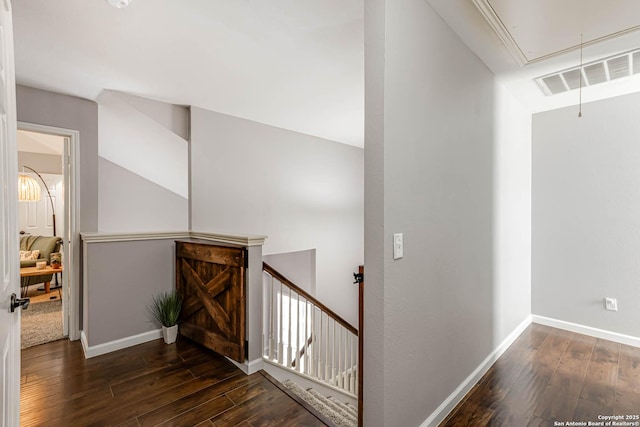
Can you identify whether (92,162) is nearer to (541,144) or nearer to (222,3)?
(222,3)

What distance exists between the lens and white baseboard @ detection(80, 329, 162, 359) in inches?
104

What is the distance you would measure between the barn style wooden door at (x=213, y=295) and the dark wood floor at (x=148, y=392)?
171 millimetres

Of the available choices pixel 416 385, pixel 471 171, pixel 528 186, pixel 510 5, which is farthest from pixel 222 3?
pixel 528 186

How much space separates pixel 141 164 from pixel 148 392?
3.41 metres

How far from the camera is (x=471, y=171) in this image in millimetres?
2137

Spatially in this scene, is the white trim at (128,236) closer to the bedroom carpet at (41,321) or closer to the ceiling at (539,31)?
the bedroom carpet at (41,321)

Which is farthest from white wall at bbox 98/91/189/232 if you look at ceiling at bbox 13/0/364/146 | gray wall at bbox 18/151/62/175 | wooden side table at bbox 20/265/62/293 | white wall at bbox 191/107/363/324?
gray wall at bbox 18/151/62/175

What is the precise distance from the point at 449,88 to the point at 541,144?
2.14 metres

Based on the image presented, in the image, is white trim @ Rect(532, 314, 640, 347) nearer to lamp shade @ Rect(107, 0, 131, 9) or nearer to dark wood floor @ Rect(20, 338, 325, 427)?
dark wood floor @ Rect(20, 338, 325, 427)

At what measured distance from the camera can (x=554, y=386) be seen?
215 centimetres

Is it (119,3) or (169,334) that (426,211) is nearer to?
(119,3)

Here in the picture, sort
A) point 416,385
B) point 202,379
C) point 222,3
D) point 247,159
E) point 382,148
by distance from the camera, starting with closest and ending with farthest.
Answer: point 382,148, point 416,385, point 222,3, point 202,379, point 247,159

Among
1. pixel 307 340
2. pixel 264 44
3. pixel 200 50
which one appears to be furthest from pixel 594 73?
pixel 307 340

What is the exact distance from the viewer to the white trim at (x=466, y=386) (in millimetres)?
1758
